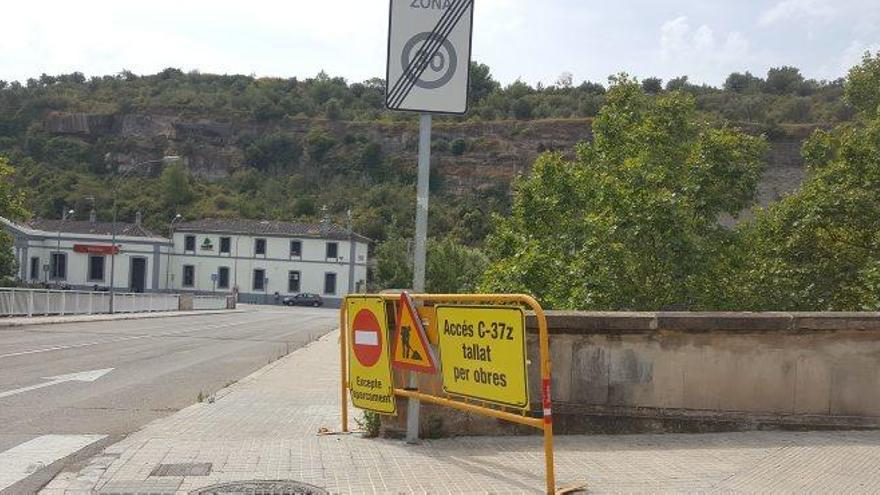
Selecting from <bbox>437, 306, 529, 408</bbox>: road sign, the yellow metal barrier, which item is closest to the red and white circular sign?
the yellow metal barrier

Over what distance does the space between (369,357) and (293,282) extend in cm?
8342

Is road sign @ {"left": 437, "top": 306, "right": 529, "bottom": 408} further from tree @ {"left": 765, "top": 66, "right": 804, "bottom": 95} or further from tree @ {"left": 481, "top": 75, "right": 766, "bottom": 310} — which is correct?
tree @ {"left": 765, "top": 66, "right": 804, "bottom": 95}

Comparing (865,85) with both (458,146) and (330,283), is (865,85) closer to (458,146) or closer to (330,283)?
(330,283)

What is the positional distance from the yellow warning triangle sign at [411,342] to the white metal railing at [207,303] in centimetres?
6065

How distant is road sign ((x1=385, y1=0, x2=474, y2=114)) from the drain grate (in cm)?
344

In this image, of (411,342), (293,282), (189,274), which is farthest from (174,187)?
(411,342)

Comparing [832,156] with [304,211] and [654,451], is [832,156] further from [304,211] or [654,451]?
[304,211]

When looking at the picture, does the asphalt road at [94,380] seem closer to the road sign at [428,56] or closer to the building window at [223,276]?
the road sign at [428,56]

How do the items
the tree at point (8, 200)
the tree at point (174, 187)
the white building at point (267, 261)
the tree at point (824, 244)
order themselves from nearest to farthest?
1. the tree at point (824, 244)
2. the tree at point (8, 200)
3. the white building at point (267, 261)
4. the tree at point (174, 187)

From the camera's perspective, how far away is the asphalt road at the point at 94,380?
8.48m

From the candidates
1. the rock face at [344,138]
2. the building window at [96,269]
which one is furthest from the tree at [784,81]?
the building window at [96,269]

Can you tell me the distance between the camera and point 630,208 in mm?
16531

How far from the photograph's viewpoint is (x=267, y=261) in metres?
90.2

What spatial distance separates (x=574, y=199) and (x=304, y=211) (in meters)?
114
